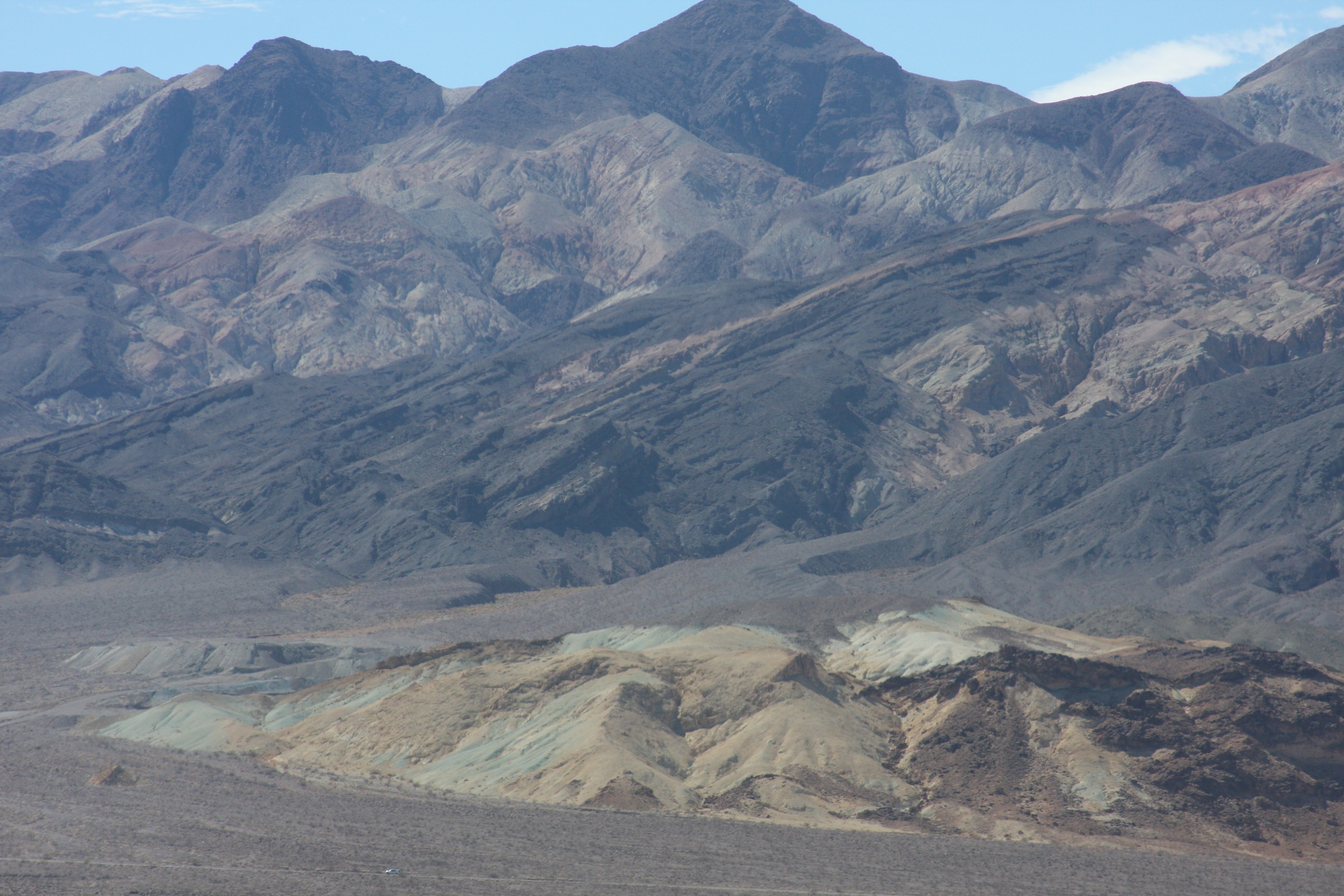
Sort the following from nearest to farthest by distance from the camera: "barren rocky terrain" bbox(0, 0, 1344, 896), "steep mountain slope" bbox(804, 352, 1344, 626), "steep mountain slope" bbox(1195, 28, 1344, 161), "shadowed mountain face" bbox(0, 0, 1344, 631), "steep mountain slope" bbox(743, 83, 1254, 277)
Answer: "barren rocky terrain" bbox(0, 0, 1344, 896) < "steep mountain slope" bbox(804, 352, 1344, 626) < "shadowed mountain face" bbox(0, 0, 1344, 631) < "steep mountain slope" bbox(743, 83, 1254, 277) < "steep mountain slope" bbox(1195, 28, 1344, 161)

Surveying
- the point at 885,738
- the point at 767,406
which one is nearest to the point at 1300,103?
the point at 767,406

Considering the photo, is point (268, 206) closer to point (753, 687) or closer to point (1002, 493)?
point (1002, 493)

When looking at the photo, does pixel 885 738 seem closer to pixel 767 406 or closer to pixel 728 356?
pixel 767 406

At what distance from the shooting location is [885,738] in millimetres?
39500

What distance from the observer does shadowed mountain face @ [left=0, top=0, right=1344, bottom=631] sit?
84375 mm

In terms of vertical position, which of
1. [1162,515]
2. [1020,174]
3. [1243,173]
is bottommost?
[1162,515]

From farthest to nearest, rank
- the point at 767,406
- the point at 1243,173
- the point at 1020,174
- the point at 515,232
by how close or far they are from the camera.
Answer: the point at 515,232
the point at 1020,174
the point at 1243,173
the point at 767,406

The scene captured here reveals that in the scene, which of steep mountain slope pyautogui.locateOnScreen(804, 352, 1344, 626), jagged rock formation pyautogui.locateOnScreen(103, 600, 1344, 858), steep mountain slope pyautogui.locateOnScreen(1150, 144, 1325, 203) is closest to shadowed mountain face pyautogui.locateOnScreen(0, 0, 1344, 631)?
steep mountain slope pyautogui.locateOnScreen(804, 352, 1344, 626)

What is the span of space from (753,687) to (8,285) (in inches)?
5773

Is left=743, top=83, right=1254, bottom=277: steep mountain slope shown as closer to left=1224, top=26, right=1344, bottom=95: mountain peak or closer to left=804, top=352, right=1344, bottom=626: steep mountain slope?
left=1224, top=26, right=1344, bottom=95: mountain peak

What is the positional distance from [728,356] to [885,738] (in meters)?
80.2

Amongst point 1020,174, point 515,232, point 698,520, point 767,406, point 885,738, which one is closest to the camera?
point 885,738

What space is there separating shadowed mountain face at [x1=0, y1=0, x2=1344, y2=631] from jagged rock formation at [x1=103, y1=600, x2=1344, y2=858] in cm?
3138

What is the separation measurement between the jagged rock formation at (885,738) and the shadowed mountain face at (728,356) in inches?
1235
